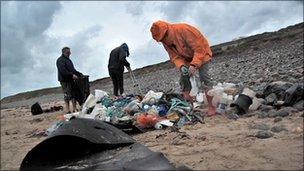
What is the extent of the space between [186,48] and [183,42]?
11 centimetres

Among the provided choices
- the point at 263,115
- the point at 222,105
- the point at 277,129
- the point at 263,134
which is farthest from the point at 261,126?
the point at 222,105

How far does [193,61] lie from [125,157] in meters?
3.09

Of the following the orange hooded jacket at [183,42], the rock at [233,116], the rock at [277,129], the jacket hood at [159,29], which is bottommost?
the rock at [277,129]

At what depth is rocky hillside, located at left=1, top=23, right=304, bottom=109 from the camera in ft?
39.8

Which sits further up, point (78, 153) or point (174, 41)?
point (174, 41)

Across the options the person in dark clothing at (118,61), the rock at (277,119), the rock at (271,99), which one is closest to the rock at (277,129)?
the rock at (277,119)

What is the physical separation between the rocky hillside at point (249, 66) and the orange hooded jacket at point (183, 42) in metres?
2.21

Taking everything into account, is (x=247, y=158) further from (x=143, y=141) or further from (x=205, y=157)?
(x=143, y=141)

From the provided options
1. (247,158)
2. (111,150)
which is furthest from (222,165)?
(111,150)

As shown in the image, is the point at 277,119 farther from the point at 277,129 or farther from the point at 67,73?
the point at 67,73

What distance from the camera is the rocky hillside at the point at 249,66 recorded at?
478 inches

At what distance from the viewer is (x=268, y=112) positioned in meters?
7.09

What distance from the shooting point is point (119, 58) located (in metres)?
12.1

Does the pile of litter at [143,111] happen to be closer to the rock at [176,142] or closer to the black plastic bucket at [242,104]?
the black plastic bucket at [242,104]
